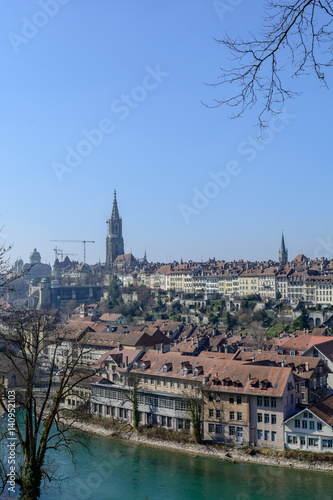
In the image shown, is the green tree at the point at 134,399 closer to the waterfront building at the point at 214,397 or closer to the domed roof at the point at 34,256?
the waterfront building at the point at 214,397

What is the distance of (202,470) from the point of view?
12.6 meters

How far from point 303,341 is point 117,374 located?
7.35 meters

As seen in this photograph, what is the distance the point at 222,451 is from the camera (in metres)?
13.8

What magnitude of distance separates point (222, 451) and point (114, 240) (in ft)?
186

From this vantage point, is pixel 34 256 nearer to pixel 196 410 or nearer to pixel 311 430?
pixel 196 410

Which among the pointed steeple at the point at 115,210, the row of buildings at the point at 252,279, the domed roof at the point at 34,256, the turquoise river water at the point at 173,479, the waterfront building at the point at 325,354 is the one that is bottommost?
the turquoise river water at the point at 173,479

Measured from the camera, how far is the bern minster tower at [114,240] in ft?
227

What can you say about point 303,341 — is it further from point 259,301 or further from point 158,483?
point 259,301

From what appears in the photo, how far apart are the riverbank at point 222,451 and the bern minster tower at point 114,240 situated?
5340 cm

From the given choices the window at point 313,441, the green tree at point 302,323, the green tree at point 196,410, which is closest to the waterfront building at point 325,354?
the window at point 313,441

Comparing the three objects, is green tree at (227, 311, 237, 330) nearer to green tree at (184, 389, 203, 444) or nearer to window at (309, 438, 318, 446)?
green tree at (184, 389, 203, 444)

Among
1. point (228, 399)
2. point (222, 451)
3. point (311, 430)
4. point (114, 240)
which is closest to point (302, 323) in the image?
point (228, 399)

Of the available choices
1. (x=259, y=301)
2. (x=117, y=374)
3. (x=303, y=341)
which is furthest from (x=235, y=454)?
(x=259, y=301)

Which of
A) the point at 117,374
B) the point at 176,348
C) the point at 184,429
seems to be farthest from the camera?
the point at 176,348
